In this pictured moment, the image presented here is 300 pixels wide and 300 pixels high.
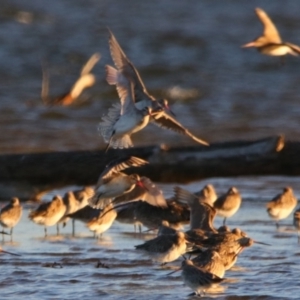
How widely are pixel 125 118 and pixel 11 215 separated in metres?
1.99

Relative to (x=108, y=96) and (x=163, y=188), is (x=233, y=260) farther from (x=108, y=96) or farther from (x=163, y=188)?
(x=108, y=96)

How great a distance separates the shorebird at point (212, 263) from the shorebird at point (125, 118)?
154cm

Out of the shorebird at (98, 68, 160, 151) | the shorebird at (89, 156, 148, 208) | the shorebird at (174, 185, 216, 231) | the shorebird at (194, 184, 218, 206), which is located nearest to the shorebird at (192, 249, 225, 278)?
the shorebird at (174, 185, 216, 231)

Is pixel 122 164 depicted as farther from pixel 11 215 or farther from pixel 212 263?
pixel 212 263

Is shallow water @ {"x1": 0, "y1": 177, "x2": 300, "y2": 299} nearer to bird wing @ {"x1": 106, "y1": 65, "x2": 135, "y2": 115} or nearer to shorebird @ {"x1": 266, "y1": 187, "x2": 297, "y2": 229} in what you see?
shorebird @ {"x1": 266, "y1": 187, "x2": 297, "y2": 229}

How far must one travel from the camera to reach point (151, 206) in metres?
11.1

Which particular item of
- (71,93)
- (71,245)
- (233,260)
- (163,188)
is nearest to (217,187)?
(163,188)

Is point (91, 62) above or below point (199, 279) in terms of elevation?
above

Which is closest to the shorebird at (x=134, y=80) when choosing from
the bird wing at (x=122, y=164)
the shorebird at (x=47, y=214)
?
the bird wing at (x=122, y=164)

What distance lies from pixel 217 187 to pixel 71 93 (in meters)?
2.38

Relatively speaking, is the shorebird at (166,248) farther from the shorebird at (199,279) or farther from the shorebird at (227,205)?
the shorebird at (227,205)

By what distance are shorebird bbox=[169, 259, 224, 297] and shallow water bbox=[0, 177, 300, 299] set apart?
0.13 m

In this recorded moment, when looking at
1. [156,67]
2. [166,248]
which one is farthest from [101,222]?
[156,67]

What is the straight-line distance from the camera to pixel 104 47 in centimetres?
3000
